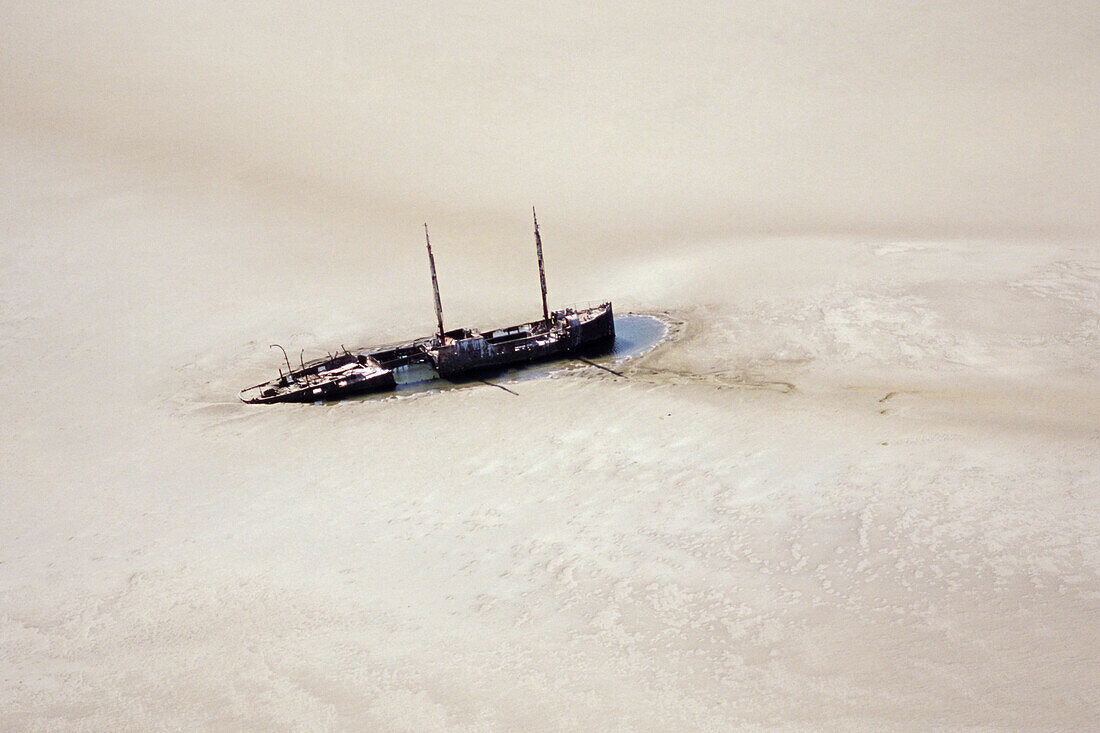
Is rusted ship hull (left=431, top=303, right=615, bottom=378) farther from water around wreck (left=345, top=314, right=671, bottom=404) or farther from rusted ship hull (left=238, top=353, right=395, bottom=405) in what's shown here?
rusted ship hull (left=238, top=353, right=395, bottom=405)

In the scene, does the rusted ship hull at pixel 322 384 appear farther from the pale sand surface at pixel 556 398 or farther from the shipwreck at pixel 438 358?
the pale sand surface at pixel 556 398

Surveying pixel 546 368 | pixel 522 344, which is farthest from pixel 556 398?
pixel 522 344

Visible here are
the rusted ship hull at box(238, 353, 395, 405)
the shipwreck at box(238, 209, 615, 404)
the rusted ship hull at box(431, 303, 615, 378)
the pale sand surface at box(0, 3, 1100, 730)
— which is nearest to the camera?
the pale sand surface at box(0, 3, 1100, 730)

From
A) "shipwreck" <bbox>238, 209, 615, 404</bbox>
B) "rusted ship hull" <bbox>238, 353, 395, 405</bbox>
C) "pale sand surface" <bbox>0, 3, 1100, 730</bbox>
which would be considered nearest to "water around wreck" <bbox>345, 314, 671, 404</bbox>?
"shipwreck" <bbox>238, 209, 615, 404</bbox>

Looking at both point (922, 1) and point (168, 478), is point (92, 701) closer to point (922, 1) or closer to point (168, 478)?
point (168, 478)

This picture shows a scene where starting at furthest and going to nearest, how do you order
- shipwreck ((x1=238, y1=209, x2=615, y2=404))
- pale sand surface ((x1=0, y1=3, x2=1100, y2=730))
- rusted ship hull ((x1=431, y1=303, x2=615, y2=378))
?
rusted ship hull ((x1=431, y1=303, x2=615, y2=378))
shipwreck ((x1=238, y1=209, x2=615, y2=404))
pale sand surface ((x1=0, y1=3, x2=1100, y2=730))

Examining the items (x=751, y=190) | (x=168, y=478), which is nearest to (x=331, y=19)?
(x=751, y=190)
